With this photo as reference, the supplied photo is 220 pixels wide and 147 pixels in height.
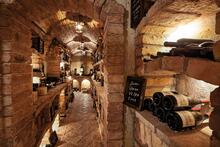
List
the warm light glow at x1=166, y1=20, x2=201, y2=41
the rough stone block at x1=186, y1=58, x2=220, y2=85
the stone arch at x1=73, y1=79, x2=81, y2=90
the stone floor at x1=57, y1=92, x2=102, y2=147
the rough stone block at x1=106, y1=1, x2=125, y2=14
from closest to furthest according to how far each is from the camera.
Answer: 1. the rough stone block at x1=186, y1=58, x2=220, y2=85
2. the warm light glow at x1=166, y1=20, x2=201, y2=41
3. the rough stone block at x1=106, y1=1, x2=125, y2=14
4. the stone floor at x1=57, y1=92, x2=102, y2=147
5. the stone arch at x1=73, y1=79, x2=81, y2=90

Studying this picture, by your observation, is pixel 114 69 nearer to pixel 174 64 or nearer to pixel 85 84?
pixel 174 64

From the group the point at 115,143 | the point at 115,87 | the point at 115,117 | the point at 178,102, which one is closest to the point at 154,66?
the point at 178,102

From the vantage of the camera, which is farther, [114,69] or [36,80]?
[36,80]

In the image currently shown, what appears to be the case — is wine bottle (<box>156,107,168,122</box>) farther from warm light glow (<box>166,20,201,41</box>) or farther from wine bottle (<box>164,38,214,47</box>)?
warm light glow (<box>166,20,201,41</box>)

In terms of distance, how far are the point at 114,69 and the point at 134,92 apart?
480mm

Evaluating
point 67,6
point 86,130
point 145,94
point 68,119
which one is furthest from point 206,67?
point 68,119

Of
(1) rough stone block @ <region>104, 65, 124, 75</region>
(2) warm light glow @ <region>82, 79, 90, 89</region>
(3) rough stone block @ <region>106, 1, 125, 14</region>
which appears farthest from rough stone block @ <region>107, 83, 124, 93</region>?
(2) warm light glow @ <region>82, 79, 90, 89</region>

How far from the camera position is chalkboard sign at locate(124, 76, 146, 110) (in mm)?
2162

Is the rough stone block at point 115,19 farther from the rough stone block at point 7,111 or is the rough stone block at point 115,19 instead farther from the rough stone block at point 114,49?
the rough stone block at point 7,111

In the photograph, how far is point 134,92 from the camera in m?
2.28

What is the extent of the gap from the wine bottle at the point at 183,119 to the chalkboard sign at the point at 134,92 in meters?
0.64

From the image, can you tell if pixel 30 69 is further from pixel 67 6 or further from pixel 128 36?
pixel 128 36

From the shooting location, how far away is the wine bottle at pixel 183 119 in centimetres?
140

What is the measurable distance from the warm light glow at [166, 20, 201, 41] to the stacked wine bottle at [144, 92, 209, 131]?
0.91m
